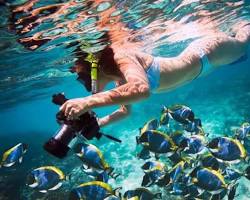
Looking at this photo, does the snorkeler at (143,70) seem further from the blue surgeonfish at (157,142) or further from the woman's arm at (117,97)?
the blue surgeonfish at (157,142)

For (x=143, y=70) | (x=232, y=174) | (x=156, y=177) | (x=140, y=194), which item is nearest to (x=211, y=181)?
(x=232, y=174)

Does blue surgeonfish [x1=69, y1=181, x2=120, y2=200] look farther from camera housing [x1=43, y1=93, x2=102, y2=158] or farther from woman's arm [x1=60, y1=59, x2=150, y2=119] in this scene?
woman's arm [x1=60, y1=59, x2=150, y2=119]

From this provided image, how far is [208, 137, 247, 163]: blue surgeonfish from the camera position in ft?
19.5

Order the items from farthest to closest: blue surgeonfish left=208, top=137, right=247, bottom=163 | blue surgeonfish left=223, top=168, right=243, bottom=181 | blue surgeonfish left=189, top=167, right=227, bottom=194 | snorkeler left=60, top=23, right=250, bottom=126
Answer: blue surgeonfish left=223, top=168, right=243, bottom=181, blue surgeonfish left=208, top=137, right=247, bottom=163, blue surgeonfish left=189, top=167, right=227, bottom=194, snorkeler left=60, top=23, right=250, bottom=126

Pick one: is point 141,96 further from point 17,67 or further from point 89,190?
point 17,67

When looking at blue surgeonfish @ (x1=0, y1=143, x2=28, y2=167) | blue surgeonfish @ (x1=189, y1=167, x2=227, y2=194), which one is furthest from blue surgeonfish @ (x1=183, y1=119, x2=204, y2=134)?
blue surgeonfish @ (x1=0, y1=143, x2=28, y2=167)

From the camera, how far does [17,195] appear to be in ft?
44.0

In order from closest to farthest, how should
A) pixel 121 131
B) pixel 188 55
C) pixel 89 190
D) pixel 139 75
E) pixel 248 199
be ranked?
pixel 139 75 → pixel 89 190 → pixel 188 55 → pixel 248 199 → pixel 121 131

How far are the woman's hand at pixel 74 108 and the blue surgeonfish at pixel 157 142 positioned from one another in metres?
2.86

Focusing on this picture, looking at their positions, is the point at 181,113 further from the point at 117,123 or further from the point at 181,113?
the point at 117,123

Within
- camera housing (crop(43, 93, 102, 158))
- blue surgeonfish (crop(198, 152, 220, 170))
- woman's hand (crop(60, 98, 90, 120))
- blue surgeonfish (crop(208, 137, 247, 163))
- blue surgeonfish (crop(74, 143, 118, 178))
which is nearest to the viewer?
woman's hand (crop(60, 98, 90, 120))

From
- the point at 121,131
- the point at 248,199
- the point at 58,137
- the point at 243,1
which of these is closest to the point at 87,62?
the point at 58,137

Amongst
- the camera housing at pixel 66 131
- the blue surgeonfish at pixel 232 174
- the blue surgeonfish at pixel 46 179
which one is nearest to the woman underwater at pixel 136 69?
the camera housing at pixel 66 131

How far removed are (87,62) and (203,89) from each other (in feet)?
87.4
